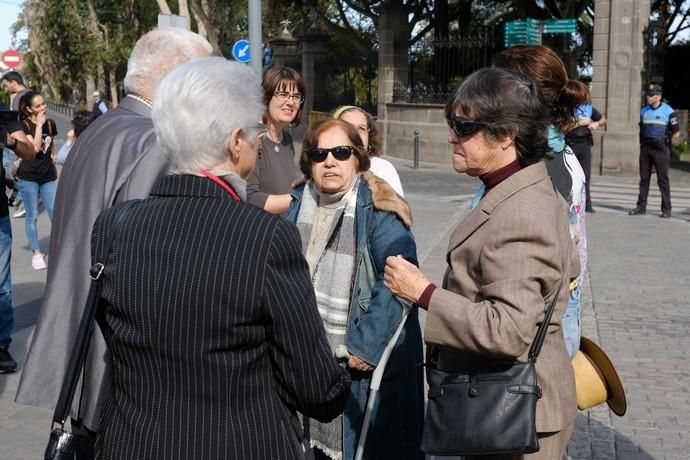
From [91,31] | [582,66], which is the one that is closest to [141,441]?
[582,66]

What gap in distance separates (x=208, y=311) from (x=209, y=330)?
0.14 ft

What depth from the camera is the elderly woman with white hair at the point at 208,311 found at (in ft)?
7.02

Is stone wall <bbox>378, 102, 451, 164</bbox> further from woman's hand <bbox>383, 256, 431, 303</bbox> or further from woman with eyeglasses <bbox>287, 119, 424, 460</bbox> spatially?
woman's hand <bbox>383, 256, 431, 303</bbox>

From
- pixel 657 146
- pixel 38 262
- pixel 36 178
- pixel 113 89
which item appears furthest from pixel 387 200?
pixel 113 89

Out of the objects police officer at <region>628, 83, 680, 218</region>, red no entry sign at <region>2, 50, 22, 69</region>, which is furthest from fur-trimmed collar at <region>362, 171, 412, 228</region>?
red no entry sign at <region>2, 50, 22, 69</region>

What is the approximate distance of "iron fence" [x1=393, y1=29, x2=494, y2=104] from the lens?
23797 mm

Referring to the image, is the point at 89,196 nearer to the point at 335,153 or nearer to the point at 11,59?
the point at 335,153

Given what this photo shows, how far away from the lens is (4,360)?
625cm

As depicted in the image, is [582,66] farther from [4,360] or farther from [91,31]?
[4,360]

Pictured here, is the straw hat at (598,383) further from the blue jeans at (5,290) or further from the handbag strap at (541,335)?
the blue jeans at (5,290)

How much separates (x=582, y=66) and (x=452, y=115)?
110 ft

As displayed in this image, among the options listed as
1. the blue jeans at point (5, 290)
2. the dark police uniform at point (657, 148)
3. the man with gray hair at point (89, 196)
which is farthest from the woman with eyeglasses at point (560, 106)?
the dark police uniform at point (657, 148)

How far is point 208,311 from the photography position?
2.13 m

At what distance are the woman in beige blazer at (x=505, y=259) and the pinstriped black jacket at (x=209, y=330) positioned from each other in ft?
1.85
